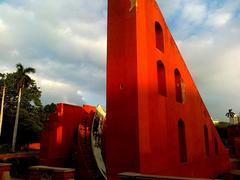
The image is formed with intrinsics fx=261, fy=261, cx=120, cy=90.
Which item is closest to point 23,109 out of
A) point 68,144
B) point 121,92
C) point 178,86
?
point 68,144

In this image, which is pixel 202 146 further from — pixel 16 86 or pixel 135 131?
pixel 16 86

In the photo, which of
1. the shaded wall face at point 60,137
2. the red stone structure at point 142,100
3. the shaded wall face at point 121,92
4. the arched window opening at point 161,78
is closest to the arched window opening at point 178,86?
the red stone structure at point 142,100

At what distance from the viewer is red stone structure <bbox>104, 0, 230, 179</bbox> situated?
832cm

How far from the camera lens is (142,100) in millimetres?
8547

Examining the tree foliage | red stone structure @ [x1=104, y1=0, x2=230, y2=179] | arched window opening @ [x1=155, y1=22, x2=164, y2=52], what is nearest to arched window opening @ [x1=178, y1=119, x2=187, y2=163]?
red stone structure @ [x1=104, y1=0, x2=230, y2=179]

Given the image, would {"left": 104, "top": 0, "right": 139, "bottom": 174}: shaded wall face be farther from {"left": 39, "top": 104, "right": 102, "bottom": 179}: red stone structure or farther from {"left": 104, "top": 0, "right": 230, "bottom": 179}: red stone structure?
{"left": 39, "top": 104, "right": 102, "bottom": 179}: red stone structure

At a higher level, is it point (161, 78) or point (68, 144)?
point (161, 78)

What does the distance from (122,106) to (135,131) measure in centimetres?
104

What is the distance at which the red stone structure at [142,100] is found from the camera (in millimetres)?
8320

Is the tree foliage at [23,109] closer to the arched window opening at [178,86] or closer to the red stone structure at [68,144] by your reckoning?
the red stone structure at [68,144]

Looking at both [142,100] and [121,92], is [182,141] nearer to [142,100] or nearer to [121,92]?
[142,100]

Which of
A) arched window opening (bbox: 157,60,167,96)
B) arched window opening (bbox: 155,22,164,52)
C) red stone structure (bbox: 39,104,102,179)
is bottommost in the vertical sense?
red stone structure (bbox: 39,104,102,179)

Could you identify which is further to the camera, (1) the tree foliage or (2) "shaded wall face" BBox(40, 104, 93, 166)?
(1) the tree foliage

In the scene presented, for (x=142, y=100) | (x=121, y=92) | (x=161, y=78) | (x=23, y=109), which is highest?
(x=23, y=109)
